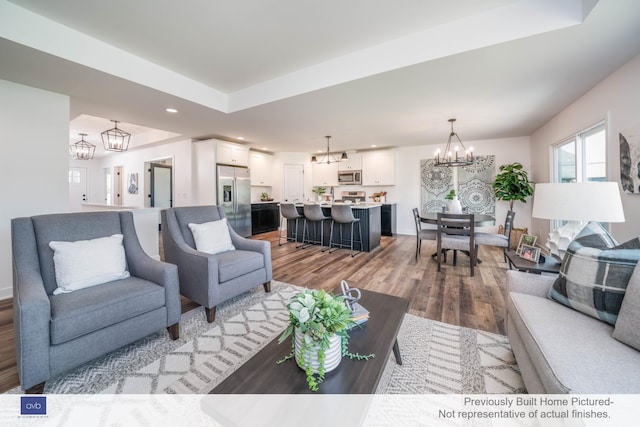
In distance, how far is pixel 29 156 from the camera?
10.1ft

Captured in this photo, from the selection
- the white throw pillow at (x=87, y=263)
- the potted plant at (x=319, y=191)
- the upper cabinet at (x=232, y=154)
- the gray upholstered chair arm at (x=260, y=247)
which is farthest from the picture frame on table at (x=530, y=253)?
the upper cabinet at (x=232, y=154)

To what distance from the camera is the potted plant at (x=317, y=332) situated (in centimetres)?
102

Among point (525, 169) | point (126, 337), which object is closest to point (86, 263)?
point (126, 337)

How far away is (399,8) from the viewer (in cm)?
215

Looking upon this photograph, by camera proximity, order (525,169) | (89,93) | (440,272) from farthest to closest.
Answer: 1. (525,169)
2. (440,272)
3. (89,93)

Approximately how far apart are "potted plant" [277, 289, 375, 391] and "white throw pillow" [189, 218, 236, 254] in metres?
1.84

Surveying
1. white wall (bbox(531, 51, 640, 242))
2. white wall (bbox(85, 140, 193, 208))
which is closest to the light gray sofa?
white wall (bbox(531, 51, 640, 242))

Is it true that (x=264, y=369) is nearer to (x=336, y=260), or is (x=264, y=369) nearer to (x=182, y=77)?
(x=336, y=260)

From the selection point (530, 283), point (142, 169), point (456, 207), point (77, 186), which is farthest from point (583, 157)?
point (77, 186)

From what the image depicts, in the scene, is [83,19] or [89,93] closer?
[83,19]

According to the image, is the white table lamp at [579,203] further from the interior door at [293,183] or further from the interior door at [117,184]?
the interior door at [117,184]

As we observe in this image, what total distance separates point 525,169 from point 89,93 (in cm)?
772

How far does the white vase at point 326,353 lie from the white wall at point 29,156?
3.95 meters

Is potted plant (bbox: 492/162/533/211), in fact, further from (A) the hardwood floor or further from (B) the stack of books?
(B) the stack of books
